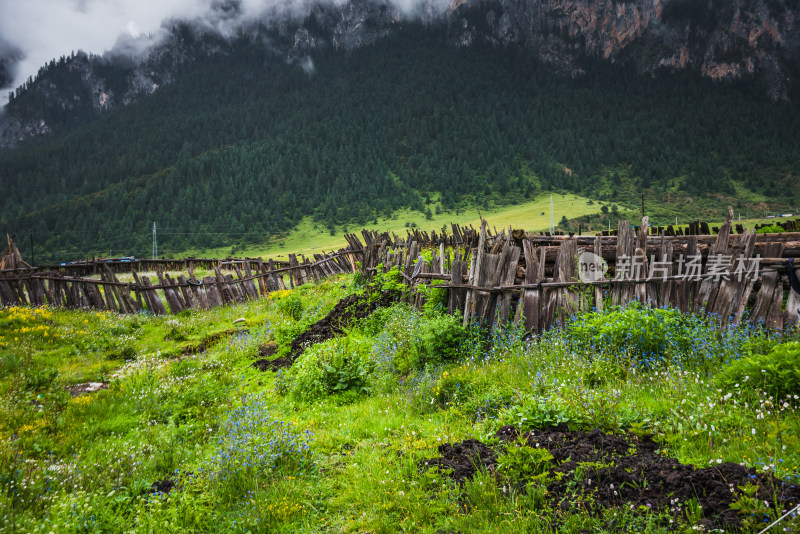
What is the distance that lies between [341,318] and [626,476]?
8320 mm

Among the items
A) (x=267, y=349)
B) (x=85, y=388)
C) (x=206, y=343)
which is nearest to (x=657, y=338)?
(x=267, y=349)

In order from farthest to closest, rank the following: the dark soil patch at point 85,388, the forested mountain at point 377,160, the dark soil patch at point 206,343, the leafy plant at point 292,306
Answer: the forested mountain at point 377,160
the leafy plant at point 292,306
the dark soil patch at point 206,343
the dark soil patch at point 85,388

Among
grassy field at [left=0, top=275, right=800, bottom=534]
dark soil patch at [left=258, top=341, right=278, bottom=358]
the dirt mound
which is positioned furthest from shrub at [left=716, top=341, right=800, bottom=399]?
dark soil patch at [left=258, top=341, right=278, bottom=358]

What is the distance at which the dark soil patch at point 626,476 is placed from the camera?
127 inches

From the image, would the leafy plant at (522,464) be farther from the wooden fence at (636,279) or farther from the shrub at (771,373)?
the wooden fence at (636,279)

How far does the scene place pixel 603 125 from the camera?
164 m

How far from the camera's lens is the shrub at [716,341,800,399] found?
4.46 m

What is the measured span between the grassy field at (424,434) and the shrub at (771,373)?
2 cm

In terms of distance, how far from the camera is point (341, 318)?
447 inches

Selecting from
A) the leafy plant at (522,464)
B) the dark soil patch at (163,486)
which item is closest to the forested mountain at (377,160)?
the dark soil patch at (163,486)

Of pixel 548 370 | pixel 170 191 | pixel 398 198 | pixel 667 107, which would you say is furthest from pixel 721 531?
pixel 667 107

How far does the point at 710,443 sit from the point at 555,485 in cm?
146

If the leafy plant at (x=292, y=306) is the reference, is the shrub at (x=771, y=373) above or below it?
above

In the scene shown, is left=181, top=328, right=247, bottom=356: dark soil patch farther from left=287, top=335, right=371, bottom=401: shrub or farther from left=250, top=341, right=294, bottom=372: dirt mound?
left=287, top=335, right=371, bottom=401: shrub
